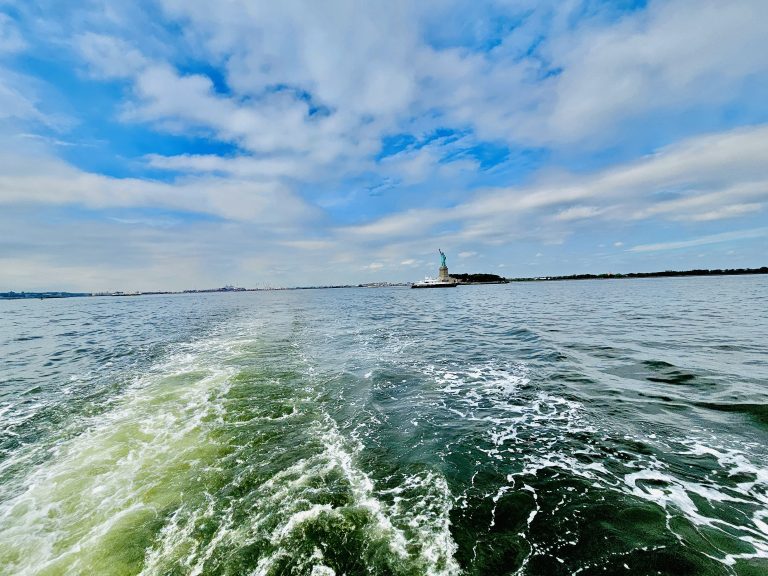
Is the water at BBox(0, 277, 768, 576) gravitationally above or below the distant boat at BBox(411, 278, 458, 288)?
below

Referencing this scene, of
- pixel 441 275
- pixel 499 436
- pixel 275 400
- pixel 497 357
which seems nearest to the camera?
pixel 499 436

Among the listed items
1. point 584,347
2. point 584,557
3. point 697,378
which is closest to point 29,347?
point 584,557

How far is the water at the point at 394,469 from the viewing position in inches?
204

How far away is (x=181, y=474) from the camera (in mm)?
7520

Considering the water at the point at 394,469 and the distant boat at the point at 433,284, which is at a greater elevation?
the distant boat at the point at 433,284

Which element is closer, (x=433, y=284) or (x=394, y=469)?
(x=394, y=469)

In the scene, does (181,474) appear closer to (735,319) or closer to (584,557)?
(584,557)

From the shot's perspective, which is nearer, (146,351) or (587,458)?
(587,458)

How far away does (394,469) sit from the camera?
7676 mm

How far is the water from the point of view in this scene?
5.18 metres

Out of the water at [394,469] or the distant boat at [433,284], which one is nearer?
the water at [394,469]

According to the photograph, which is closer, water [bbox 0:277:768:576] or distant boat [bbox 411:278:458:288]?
water [bbox 0:277:768:576]

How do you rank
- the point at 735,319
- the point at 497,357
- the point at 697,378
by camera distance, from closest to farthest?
the point at 697,378, the point at 497,357, the point at 735,319

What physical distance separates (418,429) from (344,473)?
10.2ft
